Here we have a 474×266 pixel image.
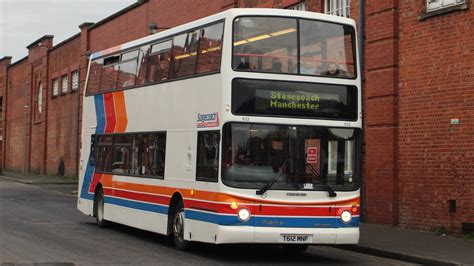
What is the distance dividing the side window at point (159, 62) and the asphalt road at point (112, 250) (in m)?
3.32

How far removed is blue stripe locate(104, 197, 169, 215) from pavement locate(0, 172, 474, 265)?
3623 millimetres

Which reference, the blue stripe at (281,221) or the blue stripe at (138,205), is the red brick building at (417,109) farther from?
the blue stripe at (138,205)

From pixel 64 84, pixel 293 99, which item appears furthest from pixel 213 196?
pixel 64 84

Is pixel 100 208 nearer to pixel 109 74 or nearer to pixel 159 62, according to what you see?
pixel 109 74

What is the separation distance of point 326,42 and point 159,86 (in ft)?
12.5

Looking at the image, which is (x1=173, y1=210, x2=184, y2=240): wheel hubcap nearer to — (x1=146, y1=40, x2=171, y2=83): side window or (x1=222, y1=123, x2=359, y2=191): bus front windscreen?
(x1=222, y1=123, x2=359, y2=191): bus front windscreen

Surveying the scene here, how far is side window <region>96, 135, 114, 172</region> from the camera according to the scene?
54.3ft

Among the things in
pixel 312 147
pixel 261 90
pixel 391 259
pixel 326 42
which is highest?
pixel 326 42

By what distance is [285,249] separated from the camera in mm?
13375

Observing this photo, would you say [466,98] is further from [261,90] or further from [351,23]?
[261,90]

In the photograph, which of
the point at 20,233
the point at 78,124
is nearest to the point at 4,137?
the point at 78,124

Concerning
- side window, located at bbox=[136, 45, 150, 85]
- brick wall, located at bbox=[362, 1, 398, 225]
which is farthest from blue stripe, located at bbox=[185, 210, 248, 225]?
brick wall, located at bbox=[362, 1, 398, 225]

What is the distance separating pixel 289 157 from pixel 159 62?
4.13m

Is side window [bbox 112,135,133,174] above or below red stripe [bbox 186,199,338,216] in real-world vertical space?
above
